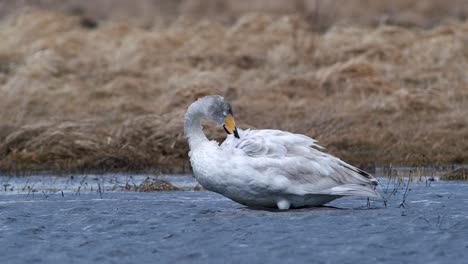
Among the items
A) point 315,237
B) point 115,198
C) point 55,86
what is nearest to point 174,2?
point 55,86

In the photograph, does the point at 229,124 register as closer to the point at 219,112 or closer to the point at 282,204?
the point at 219,112

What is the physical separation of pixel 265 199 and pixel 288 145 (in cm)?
51

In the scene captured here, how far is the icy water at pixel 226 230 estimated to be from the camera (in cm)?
716

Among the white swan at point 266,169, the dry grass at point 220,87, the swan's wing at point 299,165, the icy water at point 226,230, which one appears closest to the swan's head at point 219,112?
the white swan at point 266,169

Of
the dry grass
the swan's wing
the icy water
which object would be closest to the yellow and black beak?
the swan's wing

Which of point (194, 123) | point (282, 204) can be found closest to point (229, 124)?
point (194, 123)

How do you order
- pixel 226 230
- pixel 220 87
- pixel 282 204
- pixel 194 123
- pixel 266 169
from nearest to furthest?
pixel 226 230, pixel 266 169, pixel 282 204, pixel 194 123, pixel 220 87

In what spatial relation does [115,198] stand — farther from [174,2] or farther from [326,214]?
[174,2]

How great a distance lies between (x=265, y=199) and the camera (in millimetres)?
8797

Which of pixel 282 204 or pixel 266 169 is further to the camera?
pixel 282 204

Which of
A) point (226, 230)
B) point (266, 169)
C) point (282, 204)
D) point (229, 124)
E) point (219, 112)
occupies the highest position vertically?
point (219, 112)

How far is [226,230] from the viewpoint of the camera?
26.5 feet

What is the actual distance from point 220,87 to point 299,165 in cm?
1079

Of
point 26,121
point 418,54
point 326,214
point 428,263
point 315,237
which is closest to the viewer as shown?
point 428,263
